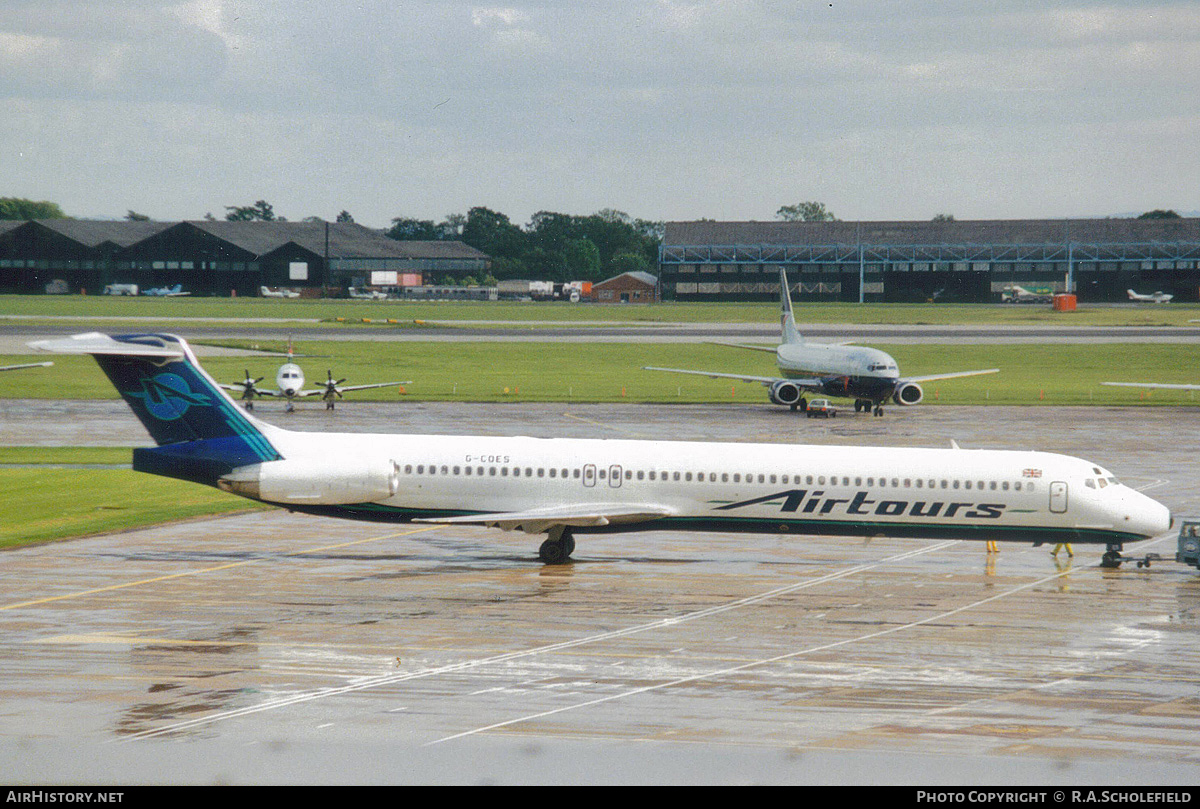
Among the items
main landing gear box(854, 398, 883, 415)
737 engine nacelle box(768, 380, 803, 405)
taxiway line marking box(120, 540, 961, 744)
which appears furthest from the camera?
737 engine nacelle box(768, 380, 803, 405)

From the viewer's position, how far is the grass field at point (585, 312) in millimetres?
156000

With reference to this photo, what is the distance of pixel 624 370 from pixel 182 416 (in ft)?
225

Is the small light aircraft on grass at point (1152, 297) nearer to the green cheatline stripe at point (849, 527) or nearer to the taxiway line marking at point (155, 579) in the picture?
the green cheatline stripe at point (849, 527)

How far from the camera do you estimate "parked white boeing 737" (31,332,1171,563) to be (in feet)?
108

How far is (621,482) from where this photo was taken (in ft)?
111

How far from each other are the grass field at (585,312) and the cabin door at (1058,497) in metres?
111

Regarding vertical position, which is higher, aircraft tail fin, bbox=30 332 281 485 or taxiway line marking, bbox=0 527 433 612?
aircraft tail fin, bbox=30 332 281 485

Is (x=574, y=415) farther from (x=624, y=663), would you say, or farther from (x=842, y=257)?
(x=842, y=257)

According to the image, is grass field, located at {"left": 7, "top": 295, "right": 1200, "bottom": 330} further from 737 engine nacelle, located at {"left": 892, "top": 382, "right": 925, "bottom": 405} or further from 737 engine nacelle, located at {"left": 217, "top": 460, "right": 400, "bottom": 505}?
737 engine nacelle, located at {"left": 217, "top": 460, "right": 400, "bottom": 505}

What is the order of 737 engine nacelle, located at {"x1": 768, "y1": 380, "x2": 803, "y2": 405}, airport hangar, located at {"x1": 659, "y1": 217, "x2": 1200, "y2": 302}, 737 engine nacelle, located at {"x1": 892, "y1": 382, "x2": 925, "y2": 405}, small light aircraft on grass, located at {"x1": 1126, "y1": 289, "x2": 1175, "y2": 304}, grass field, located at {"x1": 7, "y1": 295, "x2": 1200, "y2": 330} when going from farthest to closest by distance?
airport hangar, located at {"x1": 659, "y1": 217, "x2": 1200, "y2": 302} < small light aircraft on grass, located at {"x1": 1126, "y1": 289, "x2": 1175, "y2": 304} < grass field, located at {"x1": 7, "y1": 295, "x2": 1200, "y2": 330} < 737 engine nacelle, located at {"x1": 768, "y1": 380, "x2": 803, "y2": 405} < 737 engine nacelle, located at {"x1": 892, "y1": 382, "x2": 925, "y2": 405}

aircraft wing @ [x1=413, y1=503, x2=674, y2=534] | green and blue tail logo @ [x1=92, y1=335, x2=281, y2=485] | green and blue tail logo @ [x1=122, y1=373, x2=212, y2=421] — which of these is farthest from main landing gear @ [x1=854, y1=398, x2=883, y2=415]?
green and blue tail logo @ [x1=122, y1=373, x2=212, y2=421]

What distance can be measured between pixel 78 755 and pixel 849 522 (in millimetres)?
23223

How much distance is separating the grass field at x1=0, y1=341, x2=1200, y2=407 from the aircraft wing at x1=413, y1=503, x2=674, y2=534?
44.1m
